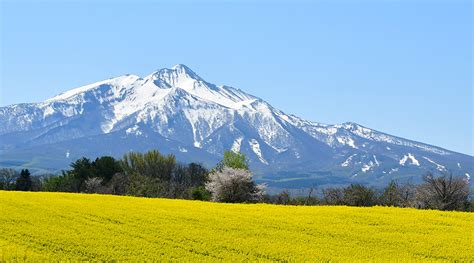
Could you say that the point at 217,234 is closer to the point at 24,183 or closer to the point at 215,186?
the point at 215,186

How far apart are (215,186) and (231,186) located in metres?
2.04

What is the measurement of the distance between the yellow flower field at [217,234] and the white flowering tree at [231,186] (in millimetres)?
30050

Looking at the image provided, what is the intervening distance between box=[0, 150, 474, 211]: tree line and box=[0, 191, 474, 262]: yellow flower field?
3007 centimetres

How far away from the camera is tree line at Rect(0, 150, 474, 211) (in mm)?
75875

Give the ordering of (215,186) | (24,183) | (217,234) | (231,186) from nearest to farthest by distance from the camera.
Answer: (217,234) < (215,186) < (231,186) < (24,183)

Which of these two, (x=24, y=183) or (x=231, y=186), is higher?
(x=24, y=183)

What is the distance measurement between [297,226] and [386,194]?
7614 cm

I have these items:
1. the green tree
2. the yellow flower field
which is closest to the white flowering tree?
the yellow flower field

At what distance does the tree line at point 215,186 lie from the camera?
75875mm

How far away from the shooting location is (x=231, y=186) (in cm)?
7688

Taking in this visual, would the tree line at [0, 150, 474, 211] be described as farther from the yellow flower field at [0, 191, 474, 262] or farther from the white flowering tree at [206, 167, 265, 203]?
the yellow flower field at [0, 191, 474, 262]

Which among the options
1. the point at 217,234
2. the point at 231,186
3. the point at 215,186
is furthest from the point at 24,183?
the point at 217,234

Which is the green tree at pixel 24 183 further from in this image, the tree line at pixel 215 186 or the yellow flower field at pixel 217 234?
the yellow flower field at pixel 217 234

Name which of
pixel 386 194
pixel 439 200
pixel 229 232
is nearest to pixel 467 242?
pixel 229 232
